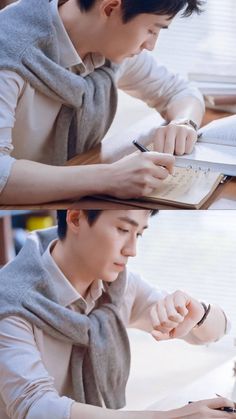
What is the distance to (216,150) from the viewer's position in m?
0.98

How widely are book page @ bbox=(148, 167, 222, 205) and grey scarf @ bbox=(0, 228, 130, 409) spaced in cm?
24

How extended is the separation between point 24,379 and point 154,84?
506 mm

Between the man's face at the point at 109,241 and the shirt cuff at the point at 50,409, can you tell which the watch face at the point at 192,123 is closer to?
the man's face at the point at 109,241

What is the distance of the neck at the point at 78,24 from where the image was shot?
2.99ft

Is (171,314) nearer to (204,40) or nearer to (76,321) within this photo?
(76,321)

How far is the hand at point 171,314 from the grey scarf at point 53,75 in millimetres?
228

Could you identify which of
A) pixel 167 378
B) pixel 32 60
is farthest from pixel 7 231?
pixel 32 60

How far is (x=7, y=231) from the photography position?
1991 millimetres

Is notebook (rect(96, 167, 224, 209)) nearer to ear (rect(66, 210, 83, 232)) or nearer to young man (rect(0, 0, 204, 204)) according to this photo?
young man (rect(0, 0, 204, 204))

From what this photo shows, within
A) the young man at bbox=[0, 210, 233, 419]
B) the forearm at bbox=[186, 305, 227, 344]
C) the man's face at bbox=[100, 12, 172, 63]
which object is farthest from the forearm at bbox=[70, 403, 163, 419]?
the man's face at bbox=[100, 12, 172, 63]

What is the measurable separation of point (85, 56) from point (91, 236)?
0.74 feet

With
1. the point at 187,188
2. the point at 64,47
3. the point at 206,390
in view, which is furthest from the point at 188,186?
the point at 206,390

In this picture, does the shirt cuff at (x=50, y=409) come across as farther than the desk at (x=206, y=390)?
No

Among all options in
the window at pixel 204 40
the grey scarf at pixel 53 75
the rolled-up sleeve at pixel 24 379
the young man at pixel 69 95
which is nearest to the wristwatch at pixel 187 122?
the young man at pixel 69 95
